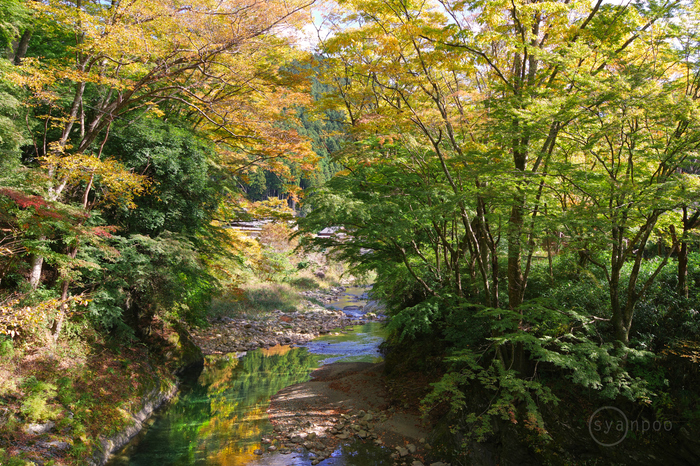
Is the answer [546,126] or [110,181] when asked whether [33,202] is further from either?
[546,126]

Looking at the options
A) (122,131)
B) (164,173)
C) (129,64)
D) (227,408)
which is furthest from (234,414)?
(129,64)

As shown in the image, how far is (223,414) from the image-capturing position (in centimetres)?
988

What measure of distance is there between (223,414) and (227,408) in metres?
0.42

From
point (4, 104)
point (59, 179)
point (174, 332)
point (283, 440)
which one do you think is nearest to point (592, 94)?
point (283, 440)

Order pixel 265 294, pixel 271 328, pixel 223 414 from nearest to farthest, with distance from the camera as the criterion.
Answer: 1. pixel 223 414
2. pixel 271 328
3. pixel 265 294

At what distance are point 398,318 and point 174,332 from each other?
26.7 feet

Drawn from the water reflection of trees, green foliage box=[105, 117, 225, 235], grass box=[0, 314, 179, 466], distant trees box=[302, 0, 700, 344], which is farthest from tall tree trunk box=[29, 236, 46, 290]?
distant trees box=[302, 0, 700, 344]

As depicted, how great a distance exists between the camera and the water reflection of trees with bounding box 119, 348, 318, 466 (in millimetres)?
7746

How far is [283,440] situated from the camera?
831 centimetres

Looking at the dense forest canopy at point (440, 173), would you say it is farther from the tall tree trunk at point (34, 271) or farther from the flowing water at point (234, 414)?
the flowing water at point (234, 414)

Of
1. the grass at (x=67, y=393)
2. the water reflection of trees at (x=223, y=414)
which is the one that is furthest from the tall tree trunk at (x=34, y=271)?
the water reflection of trees at (x=223, y=414)

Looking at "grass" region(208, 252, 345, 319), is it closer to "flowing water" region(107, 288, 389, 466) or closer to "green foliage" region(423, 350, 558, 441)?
"flowing water" region(107, 288, 389, 466)

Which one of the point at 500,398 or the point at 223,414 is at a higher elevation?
the point at 500,398

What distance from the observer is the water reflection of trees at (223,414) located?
775 centimetres
